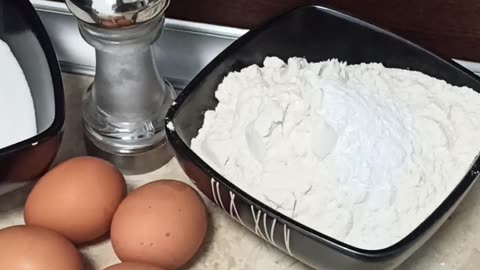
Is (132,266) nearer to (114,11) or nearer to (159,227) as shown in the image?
(159,227)

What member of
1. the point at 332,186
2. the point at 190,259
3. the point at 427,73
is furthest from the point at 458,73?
the point at 190,259

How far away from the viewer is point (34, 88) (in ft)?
2.82

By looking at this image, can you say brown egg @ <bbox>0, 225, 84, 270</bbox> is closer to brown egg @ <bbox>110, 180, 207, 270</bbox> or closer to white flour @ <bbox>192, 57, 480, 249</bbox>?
brown egg @ <bbox>110, 180, 207, 270</bbox>

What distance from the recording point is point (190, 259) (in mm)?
803

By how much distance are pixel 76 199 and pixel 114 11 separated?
16cm

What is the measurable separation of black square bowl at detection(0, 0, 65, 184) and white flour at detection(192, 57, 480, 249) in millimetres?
129

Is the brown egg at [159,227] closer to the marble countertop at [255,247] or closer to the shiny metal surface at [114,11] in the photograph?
the marble countertop at [255,247]

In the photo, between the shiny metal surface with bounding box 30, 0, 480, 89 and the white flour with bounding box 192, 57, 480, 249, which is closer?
the white flour with bounding box 192, 57, 480, 249

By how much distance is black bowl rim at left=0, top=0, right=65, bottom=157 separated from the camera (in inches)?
30.0

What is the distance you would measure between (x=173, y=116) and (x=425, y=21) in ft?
0.93

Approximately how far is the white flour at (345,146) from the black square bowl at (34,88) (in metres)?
0.13

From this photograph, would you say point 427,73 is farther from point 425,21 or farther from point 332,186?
point 332,186

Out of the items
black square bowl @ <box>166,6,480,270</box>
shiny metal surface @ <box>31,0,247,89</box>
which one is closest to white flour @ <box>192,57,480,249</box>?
black square bowl @ <box>166,6,480,270</box>

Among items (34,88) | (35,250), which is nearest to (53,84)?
(34,88)
